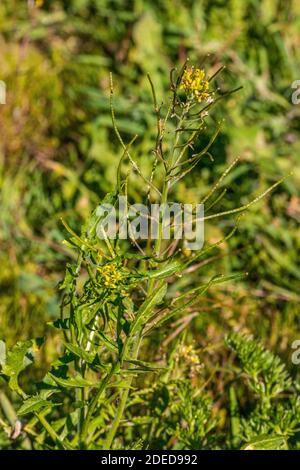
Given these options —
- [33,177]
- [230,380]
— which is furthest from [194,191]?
[230,380]

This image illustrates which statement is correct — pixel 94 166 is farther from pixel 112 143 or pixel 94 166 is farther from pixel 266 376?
pixel 266 376

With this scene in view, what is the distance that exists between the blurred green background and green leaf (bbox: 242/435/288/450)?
559 millimetres

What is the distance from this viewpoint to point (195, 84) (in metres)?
1.06

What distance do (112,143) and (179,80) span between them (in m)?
1.26

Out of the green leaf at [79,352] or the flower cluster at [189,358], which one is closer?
the green leaf at [79,352]

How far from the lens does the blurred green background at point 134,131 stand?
6.54 feet

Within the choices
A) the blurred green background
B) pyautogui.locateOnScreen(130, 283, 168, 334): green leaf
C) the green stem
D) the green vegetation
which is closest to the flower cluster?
the green vegetation

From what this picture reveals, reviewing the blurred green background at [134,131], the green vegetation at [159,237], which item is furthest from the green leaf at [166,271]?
the blurred green background at [134,131]

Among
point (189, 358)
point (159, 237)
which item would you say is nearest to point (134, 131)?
point (189, 358)

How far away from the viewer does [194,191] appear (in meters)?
2.17

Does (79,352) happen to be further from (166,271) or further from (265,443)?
(265,443)

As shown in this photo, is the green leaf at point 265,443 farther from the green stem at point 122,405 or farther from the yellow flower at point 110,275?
the yellow flower at point 110,275

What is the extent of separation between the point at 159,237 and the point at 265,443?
40cm

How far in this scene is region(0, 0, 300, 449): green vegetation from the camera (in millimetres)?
1195
